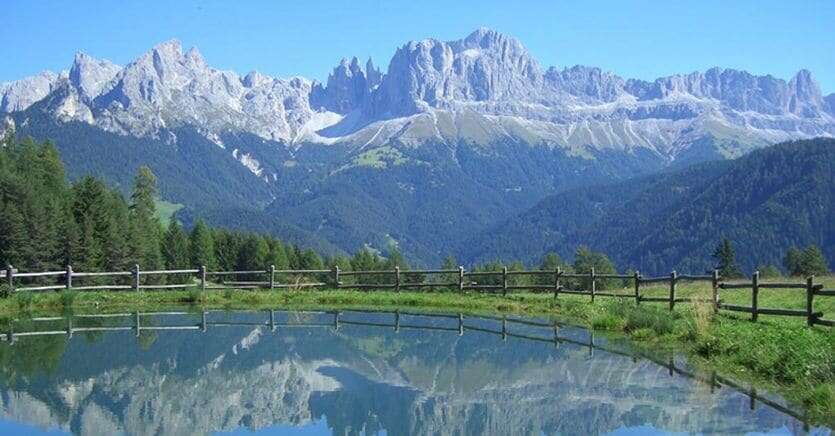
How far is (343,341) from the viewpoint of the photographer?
25594 mm

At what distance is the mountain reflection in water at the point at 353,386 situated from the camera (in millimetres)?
14117

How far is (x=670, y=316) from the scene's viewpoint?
2669 cm

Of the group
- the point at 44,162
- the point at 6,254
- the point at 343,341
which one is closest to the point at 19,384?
the point at 343,341

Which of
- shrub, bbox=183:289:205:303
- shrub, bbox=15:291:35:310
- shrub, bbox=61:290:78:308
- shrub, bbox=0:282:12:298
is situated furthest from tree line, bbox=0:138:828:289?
shrub, bbox=15:291:35:310

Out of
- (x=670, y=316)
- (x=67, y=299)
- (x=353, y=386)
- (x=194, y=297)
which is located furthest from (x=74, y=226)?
(x=353, y=386)

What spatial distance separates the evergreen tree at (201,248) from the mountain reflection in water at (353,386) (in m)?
60.0

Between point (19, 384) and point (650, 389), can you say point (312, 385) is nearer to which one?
point (19, 384)

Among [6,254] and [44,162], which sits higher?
[44,162]

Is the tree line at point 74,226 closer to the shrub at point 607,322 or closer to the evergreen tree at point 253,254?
the evergreen tree at point 253,254

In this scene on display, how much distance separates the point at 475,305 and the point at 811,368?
74.3 ft

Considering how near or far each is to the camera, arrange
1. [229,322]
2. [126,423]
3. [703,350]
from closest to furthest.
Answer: [126,423]
[703,350]
[229,322]

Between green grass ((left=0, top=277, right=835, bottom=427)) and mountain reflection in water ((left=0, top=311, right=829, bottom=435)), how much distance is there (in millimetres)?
854

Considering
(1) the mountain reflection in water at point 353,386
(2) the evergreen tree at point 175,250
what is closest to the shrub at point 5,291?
(1) the mountain reflection in water at point 353,386

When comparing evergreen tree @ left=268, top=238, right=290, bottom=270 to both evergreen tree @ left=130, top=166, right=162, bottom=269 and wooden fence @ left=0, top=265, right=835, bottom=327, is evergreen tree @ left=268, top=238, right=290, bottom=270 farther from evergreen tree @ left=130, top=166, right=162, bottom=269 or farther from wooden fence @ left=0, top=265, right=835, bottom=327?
wooden fence @ left=0, top=265, right=835, bottom=327
